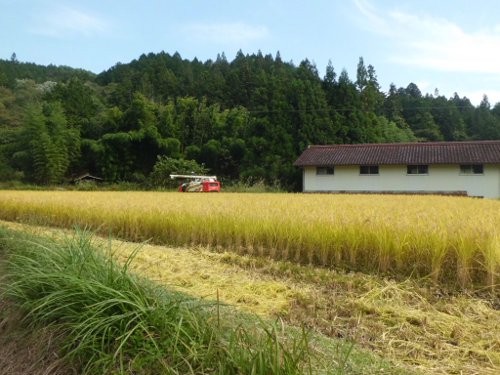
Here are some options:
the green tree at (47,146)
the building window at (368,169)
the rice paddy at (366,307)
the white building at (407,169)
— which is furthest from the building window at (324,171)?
the rice paddy at (366,307)

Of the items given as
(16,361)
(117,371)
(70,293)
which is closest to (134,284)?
(70,293)

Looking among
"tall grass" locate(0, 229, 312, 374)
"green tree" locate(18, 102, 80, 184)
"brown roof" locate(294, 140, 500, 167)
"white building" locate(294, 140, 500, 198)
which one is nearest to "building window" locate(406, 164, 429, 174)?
"white building" locate(294, 140, 500, 198)

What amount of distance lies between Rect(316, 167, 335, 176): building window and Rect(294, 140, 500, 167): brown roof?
23.2 inches

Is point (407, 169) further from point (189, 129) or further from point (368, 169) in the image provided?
Answer: point (189, 129)

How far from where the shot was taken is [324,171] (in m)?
28.0

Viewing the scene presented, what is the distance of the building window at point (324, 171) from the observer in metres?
27.8

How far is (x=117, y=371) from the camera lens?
6.83 feet

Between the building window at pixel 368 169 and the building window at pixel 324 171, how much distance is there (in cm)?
168

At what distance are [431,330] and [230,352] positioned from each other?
74.8 inches

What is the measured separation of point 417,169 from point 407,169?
54cm

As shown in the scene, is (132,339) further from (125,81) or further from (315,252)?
(125,81)

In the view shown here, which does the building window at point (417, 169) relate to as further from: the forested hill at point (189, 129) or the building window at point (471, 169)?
the forested hill at point (189, 129)

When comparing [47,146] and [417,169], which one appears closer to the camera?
[417,169]

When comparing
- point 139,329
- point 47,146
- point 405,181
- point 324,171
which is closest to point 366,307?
point 139,329
